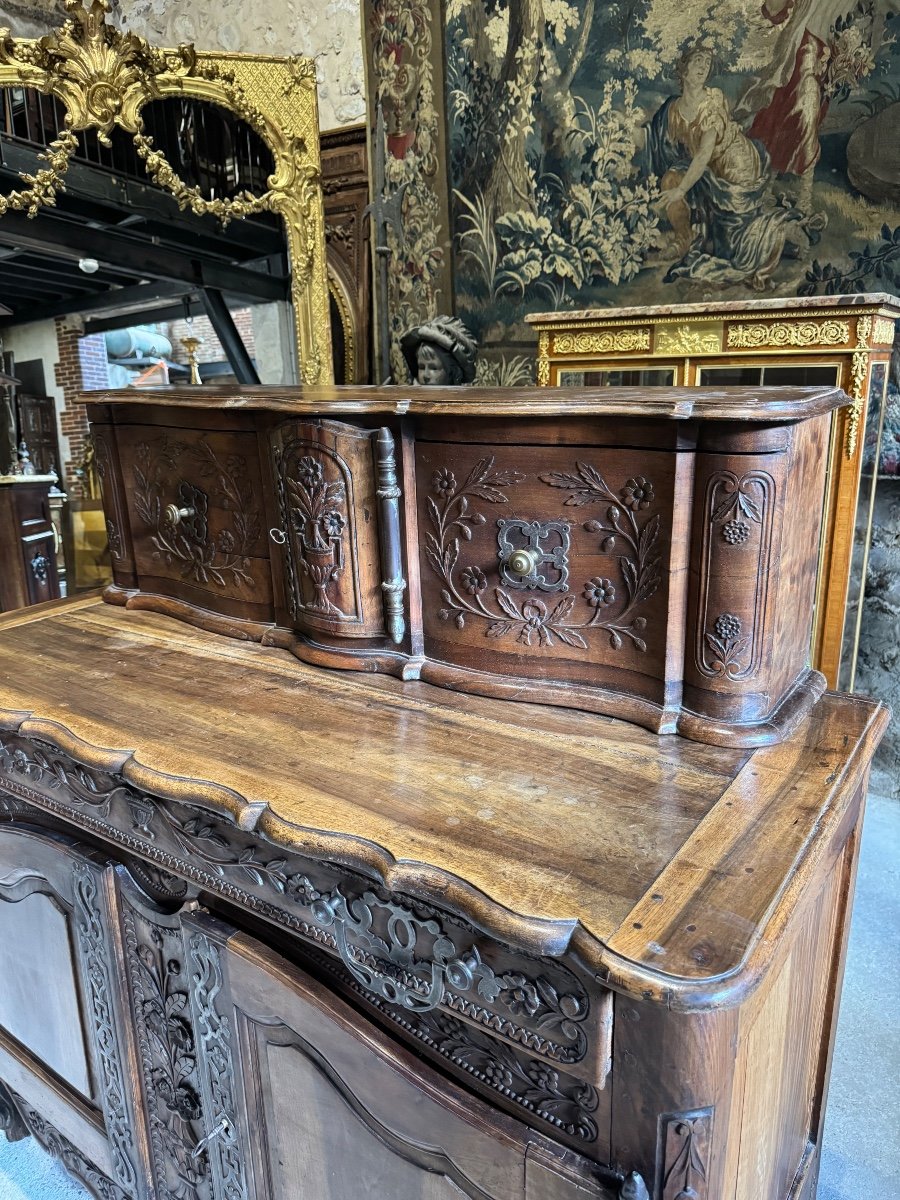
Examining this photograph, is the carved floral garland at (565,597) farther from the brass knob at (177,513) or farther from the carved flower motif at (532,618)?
the brass knob at (177,513)

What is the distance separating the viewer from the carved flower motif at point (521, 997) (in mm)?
618

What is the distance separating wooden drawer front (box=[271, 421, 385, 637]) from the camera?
1.00m

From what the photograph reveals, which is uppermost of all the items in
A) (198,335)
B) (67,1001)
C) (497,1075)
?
(198,335)

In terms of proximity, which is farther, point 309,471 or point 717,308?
point 717,308

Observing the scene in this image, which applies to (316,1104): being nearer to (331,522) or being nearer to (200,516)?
(331,522)

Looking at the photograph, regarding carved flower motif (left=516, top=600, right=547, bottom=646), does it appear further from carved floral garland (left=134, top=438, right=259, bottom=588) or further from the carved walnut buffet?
carved floral garland (left=134, top=438, right=259, bottom=588)

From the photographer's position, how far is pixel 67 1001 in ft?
3.86

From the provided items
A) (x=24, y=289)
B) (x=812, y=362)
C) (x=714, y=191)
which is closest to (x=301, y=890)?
(x=812, y=362)

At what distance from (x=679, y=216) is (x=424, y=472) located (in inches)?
82.7

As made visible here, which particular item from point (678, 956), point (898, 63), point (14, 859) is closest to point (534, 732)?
point (678, 956)

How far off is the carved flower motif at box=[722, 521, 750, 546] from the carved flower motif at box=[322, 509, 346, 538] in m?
0.48

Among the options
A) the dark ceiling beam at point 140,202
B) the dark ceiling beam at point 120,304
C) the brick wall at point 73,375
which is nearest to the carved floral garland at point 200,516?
the dark ceiling beam at point 140,202

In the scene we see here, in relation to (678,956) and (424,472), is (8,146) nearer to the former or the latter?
(424,472)

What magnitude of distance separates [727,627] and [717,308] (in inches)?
72.0
